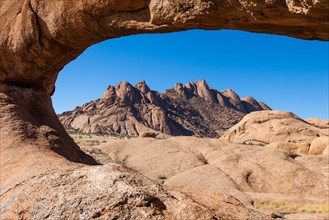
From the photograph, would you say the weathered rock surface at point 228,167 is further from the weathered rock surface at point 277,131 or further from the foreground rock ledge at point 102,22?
the foreground rock ledge at point 102,22

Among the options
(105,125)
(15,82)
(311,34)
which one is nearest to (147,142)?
(15,82)

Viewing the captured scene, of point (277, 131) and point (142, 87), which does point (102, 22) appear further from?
point (142, 87)

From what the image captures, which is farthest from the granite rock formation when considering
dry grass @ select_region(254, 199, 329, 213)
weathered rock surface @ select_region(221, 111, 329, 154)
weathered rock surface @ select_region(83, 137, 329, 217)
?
weathered rock surface @ select_region(221, 111, 329, 154)

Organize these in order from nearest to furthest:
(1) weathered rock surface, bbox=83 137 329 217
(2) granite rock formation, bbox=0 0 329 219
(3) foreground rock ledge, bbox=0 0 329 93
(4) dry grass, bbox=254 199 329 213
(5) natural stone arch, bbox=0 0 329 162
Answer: (2) granite rock formation, bbox=0 0 329 219 → (3) foreground rock ledge, bbox=0 0 329 93 → (5) natural stone arch, bbox=0 0 329 162 → (4) dry grass, bbox=254 199 329 213 → (1) weathered rock surface, bbox=83 137 329 217

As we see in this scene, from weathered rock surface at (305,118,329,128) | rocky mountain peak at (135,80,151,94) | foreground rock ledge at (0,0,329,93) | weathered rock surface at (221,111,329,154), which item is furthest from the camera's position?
rocky mountain peak at (135,80,151,94)

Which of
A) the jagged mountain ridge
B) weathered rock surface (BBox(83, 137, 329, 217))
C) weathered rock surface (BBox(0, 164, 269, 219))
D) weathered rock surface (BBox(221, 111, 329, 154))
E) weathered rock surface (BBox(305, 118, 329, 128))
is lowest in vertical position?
the jagged mountain ridge

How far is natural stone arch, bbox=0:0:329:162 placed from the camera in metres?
7.54

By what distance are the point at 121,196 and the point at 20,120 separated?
8.72 meters

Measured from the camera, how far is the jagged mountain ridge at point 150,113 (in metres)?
106

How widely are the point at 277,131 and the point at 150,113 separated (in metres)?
66.8

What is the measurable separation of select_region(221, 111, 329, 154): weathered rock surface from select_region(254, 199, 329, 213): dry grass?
58.7ft

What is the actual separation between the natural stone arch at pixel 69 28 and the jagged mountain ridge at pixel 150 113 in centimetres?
8472

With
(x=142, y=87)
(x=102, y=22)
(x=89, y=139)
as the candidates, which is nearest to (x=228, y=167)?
(x=102, y=22)

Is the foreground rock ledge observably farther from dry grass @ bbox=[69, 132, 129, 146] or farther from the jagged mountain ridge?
the jagged mountain ridge
